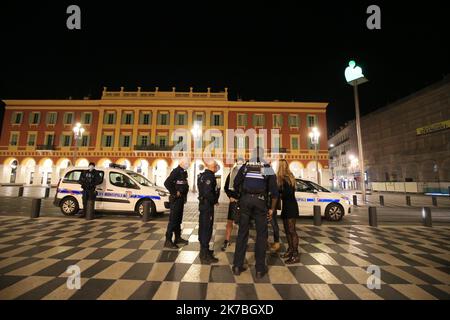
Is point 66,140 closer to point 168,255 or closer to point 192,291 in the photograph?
point 168,255

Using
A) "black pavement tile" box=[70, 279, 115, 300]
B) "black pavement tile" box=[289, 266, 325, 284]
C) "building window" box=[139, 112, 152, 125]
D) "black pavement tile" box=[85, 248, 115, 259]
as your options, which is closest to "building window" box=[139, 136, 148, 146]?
"building window" box=[139, 112, 152, 125]

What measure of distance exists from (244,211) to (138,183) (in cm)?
614

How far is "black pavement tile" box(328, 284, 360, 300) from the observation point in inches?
104

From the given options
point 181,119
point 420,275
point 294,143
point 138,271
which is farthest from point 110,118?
point 420,275

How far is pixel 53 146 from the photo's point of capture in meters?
29.9

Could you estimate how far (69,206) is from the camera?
804 cm

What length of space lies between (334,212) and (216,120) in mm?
25096

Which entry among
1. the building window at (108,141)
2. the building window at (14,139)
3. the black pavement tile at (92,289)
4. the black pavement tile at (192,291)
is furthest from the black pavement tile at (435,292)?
the building window at (14,139)

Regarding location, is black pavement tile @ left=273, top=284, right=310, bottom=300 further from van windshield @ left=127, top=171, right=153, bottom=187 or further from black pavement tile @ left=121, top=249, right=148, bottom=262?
van windshield @ left=127, top=171, right=153, bottom=187

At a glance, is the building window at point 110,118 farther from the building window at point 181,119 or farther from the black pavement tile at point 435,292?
the black pavement tile at point 435,292

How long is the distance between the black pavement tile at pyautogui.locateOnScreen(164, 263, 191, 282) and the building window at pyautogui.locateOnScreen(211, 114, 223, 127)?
28.3m
